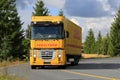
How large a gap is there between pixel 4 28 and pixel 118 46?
32.7 meters

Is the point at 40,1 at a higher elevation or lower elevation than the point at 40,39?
higher

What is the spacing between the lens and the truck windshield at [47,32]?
33375 mm

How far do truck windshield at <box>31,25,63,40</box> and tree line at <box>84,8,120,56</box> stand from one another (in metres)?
56.9

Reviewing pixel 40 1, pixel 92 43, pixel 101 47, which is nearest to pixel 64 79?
pixel 40 1

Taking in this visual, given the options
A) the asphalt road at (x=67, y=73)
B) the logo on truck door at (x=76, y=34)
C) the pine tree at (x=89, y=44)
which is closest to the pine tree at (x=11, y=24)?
the logo on truck door at (x=76, y=34)

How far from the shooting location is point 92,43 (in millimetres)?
136000

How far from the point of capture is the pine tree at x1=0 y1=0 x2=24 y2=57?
6225 centimetres

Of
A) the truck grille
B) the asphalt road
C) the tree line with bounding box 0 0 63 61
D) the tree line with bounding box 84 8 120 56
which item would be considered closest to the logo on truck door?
the truck grille

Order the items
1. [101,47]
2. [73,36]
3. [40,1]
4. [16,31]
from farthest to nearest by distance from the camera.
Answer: [101,47] → [40,1] → [16,31] → [73,36]

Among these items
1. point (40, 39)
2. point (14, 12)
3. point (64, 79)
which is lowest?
point (64, 79)

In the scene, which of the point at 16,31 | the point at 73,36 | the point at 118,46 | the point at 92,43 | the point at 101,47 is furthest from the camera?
the point at 92,43

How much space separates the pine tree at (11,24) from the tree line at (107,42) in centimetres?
2987

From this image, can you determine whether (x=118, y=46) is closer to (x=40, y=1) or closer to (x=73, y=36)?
(x=40, y=1)

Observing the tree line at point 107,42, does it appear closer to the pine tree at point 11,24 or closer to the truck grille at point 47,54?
the pine tree at point 11,24
